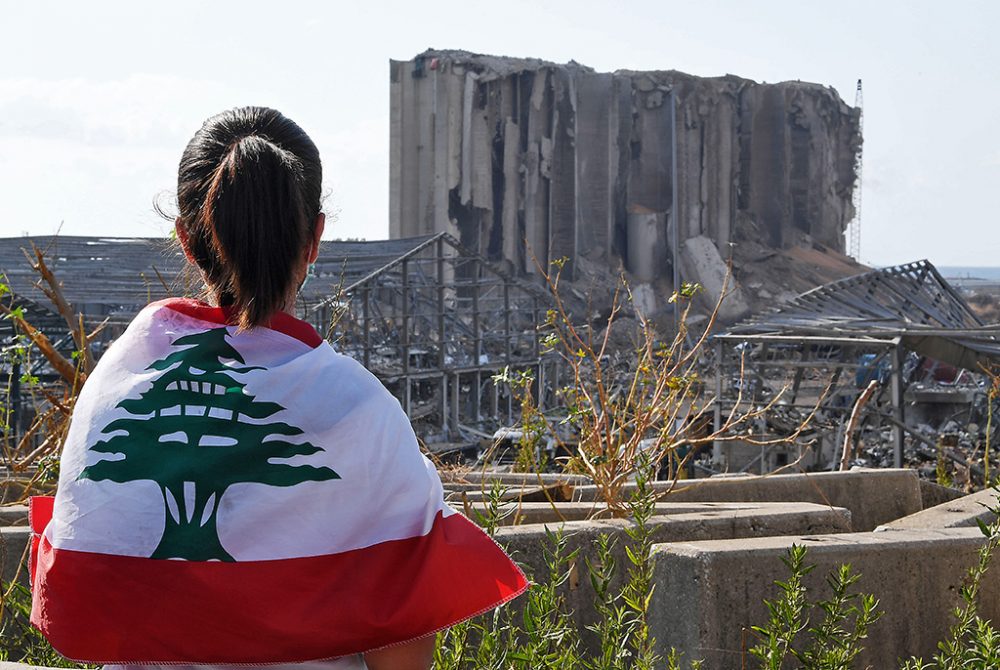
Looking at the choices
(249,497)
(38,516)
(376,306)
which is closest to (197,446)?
(249,497)

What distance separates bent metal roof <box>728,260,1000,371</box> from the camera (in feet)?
49.2

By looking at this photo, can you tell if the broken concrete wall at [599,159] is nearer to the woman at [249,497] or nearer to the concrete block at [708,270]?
the concrete block at [708,270]

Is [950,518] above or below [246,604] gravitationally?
below

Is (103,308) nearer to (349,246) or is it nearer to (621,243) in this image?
(349,246)

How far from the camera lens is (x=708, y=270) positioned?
151ft

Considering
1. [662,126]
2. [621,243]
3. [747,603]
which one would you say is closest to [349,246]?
[747,603]

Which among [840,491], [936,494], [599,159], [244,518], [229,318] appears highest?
[599,159]

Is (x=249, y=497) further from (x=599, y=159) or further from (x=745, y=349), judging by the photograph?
(x=599, y=159)

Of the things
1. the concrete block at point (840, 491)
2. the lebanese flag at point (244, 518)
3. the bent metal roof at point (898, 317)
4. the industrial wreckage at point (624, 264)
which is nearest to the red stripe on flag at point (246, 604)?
the lebanese flag at point (244, 518)

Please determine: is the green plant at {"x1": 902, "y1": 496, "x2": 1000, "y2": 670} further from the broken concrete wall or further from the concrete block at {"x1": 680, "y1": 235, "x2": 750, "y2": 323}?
the concrete block at {"x1": 680, "y1": 235, "x2": 750, "y2": 323}

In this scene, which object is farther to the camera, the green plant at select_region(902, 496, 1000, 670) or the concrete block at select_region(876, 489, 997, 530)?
the concrete block at select_region(876, 489, 997, 530)

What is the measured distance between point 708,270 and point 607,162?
5.80m

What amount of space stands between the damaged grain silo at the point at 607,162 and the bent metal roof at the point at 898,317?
2357 cm

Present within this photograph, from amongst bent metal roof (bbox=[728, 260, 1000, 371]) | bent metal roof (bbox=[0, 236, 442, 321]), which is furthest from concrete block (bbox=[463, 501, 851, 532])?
bent metal roof (bbox=[0, 236, 442, 321])
